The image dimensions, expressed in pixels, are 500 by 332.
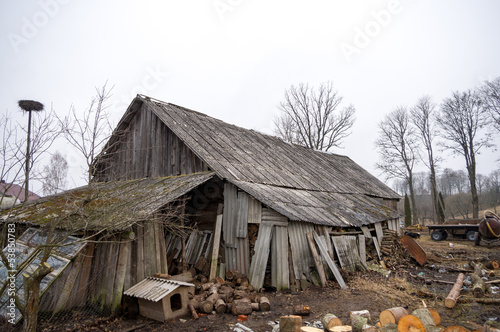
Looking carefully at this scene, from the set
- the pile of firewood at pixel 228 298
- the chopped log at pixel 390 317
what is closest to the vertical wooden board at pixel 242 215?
the pile of firewood at pixel 228 298

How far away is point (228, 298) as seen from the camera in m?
7.41

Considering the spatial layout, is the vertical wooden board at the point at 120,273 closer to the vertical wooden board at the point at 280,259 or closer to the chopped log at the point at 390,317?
the vertical wooden board at the point at 280,259

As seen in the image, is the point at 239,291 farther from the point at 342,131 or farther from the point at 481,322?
the point at 342,131

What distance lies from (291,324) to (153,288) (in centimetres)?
305

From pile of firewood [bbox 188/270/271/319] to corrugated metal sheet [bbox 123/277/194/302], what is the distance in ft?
2.08

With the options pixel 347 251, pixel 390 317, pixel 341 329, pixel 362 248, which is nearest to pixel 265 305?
pixel 341 329

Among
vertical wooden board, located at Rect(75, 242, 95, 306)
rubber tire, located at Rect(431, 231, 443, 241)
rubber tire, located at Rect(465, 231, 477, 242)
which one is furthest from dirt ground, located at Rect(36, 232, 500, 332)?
rubber tire, located at Rect(431, 231, 443, 241)

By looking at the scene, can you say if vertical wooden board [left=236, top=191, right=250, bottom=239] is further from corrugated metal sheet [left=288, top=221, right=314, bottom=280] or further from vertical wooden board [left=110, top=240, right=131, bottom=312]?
vertical wooden board [left=110, top=240, right=131, bottom=312]

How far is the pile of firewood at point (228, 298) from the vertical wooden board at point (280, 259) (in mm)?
668

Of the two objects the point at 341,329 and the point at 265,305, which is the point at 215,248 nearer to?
the point at 265,305

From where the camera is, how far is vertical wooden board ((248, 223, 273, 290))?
833 cm

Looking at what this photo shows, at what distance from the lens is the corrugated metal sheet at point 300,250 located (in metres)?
8.66

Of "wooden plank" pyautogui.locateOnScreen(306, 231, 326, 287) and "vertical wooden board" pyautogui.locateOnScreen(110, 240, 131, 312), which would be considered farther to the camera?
"wooden plank" pyautogui.locateOnScreen(306, 231, 326, 287)

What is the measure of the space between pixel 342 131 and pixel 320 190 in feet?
73.0
